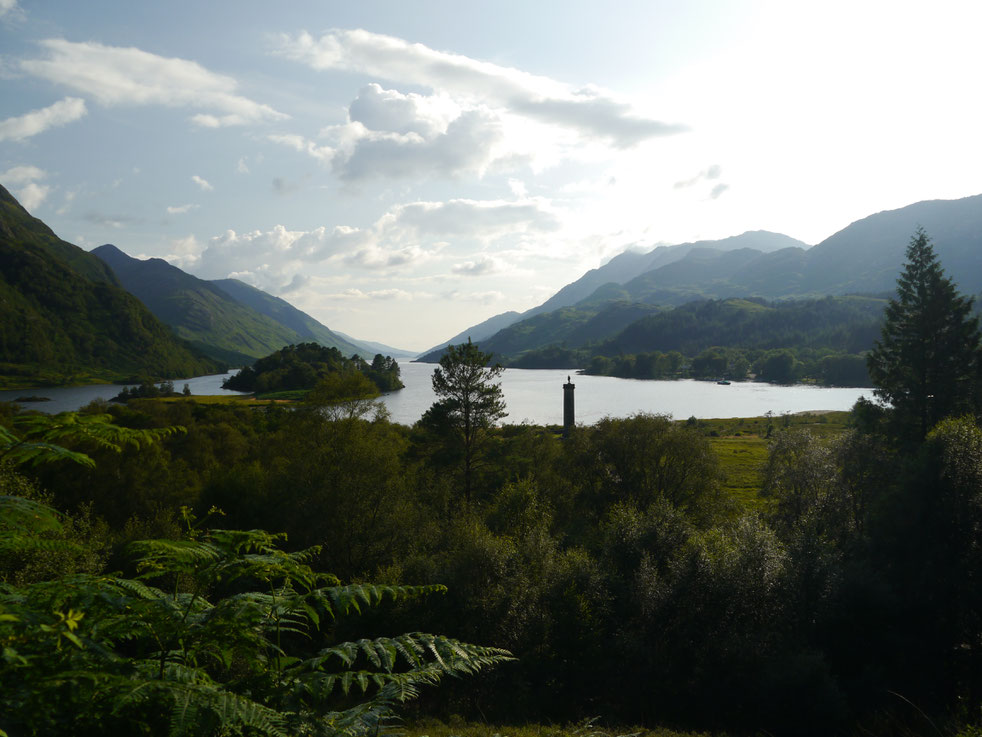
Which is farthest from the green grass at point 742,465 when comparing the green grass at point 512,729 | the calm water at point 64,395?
the calm water at point 64,395

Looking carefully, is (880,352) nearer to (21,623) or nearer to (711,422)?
(21,623)

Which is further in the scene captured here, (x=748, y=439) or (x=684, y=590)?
(x=748, y=439)

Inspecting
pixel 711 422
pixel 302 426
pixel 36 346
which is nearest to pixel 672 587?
pixel 302 426

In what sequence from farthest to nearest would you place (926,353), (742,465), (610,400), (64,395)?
(610,400), (64,395), (742,465), (926,353)

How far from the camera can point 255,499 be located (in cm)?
3556

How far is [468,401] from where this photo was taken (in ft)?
167

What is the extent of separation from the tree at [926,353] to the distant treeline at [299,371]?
114 m

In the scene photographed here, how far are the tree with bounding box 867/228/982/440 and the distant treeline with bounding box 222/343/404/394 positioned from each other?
114342 millimetres

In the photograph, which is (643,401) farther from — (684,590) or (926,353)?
(684,590)

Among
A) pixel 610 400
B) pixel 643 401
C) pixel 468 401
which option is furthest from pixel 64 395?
pixel 643 401

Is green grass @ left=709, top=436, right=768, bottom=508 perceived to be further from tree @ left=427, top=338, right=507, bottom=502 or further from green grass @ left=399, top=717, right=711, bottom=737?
green grass @ left=399, top=717, right=711, bottom=737

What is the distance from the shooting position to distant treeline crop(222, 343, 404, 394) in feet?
500

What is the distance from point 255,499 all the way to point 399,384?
14805 cm

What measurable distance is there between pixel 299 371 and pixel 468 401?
11627 cm
